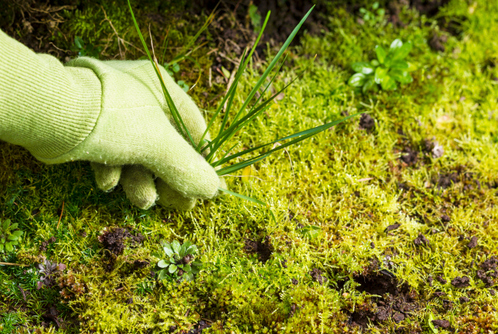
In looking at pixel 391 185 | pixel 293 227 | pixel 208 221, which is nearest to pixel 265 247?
pixel 293 227

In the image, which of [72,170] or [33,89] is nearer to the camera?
[33,89]

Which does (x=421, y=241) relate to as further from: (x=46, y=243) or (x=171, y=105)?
(x=46, y=243)

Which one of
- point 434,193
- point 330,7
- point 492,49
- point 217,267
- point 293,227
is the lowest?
point 217,267

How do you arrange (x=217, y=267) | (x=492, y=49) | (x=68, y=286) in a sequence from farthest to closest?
(x=492, y=49) → (x=217, y=267) → (x=68, y=286)

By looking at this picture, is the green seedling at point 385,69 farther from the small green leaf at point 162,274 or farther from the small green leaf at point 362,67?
the small green leaf at point 162,274

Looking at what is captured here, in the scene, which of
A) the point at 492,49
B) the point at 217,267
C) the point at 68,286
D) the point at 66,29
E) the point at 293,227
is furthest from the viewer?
the point at 492,49

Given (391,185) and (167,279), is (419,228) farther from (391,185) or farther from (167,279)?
(167,279)

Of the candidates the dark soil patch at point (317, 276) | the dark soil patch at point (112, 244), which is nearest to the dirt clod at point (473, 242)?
the dark soil patch at point (317, 276)
